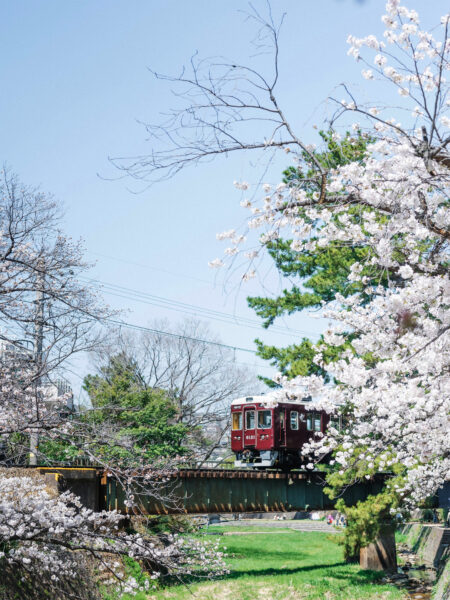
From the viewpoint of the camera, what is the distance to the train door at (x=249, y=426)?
1005 inches

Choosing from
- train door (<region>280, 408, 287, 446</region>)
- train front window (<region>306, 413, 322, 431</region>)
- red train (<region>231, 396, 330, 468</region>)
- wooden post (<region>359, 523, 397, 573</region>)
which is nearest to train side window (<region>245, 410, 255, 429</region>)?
red train (<region>231, 396, 330, 468</region>)

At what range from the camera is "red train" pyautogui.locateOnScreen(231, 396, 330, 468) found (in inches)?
981

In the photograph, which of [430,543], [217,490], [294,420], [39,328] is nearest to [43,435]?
[39,328]

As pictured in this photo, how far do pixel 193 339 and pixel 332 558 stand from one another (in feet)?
67.0

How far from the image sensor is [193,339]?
44.4 meters

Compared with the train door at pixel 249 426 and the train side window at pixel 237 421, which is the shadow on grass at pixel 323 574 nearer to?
the train door at pixel 249 426

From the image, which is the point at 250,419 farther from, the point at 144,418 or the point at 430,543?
the point at 430,543

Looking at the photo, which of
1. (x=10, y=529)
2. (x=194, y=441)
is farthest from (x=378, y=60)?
(x=194, y=441)

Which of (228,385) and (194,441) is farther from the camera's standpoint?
(228,385)

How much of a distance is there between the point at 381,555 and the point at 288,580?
3.67 meters

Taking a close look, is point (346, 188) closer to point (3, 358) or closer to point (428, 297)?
point (428, 297)

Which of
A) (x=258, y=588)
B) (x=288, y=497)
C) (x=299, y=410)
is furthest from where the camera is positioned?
(x=299, y=410)

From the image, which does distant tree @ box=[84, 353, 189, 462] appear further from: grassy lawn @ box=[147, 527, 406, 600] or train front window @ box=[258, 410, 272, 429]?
grassy lawn @ box=[147, 527, 406, 600]

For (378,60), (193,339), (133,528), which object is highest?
(193,339)
